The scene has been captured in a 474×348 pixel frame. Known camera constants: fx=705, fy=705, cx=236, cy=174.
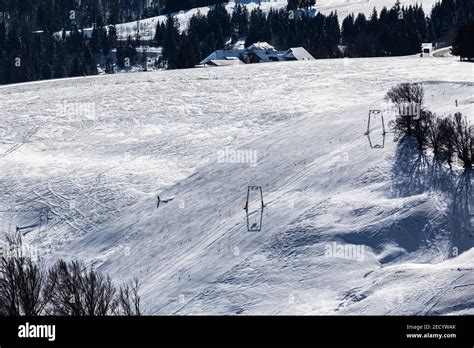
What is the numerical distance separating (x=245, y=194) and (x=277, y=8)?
14716cm

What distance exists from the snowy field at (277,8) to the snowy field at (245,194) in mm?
102759

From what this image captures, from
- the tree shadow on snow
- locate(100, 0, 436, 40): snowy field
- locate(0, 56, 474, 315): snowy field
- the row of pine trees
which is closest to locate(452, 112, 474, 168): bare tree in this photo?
the tree shadow on snow

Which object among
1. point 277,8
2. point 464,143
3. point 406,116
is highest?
point 277,8

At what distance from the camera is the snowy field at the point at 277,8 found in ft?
533

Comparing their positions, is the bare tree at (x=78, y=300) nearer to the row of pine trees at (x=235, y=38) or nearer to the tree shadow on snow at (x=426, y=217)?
the tree shadow on snow at (x=426, y=217)

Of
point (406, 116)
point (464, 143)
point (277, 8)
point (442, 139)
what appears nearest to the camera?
point (464, 143)

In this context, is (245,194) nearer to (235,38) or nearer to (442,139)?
(442,139)

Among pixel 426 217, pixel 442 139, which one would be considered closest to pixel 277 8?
pixel 442 139

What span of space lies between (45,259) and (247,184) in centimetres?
1149

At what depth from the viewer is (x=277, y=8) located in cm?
17838

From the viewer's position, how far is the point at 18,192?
43125 millimetres

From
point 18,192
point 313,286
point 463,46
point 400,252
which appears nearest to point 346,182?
point 400,252

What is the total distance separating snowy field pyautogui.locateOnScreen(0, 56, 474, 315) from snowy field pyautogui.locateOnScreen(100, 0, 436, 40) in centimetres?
10276
